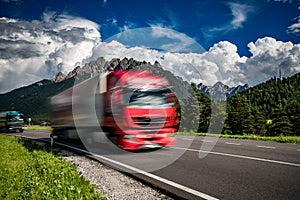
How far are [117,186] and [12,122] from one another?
129 ft

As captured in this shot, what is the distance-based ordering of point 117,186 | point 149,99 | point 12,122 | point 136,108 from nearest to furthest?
point 117,186 < point 136,108 < point 149,99 < point 12,122

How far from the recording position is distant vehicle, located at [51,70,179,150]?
33.7ft

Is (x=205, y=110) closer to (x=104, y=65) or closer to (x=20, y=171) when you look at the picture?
(x=104, y=65)

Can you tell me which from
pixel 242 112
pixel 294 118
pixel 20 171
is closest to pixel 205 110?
pixel 242 112

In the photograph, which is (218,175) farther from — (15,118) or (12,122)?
(15,118)

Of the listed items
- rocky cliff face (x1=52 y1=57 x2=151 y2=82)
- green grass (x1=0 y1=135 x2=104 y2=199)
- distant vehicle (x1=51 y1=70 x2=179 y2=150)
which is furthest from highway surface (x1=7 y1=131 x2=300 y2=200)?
rocky cliff face (x1=52 y1=57 x2=151 y2=82)

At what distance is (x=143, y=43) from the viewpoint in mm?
9453

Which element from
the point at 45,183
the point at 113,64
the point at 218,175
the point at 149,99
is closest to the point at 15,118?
the point at 113,64

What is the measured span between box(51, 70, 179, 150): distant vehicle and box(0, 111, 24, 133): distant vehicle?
3299 centimetres

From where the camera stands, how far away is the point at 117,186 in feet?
20.3

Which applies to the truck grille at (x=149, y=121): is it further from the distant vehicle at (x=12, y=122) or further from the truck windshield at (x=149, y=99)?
the distant vehicle at (x=12, y=122)

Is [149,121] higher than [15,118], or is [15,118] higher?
[149,121]

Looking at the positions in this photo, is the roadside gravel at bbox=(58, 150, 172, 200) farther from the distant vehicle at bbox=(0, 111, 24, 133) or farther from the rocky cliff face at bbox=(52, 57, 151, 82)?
the distant vehicle at bbox=(0, 111, 24, 133)

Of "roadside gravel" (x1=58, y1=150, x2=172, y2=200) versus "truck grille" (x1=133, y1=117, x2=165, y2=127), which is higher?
"truck grille" (x1=133, y1=117, x2=165, y2=127)
